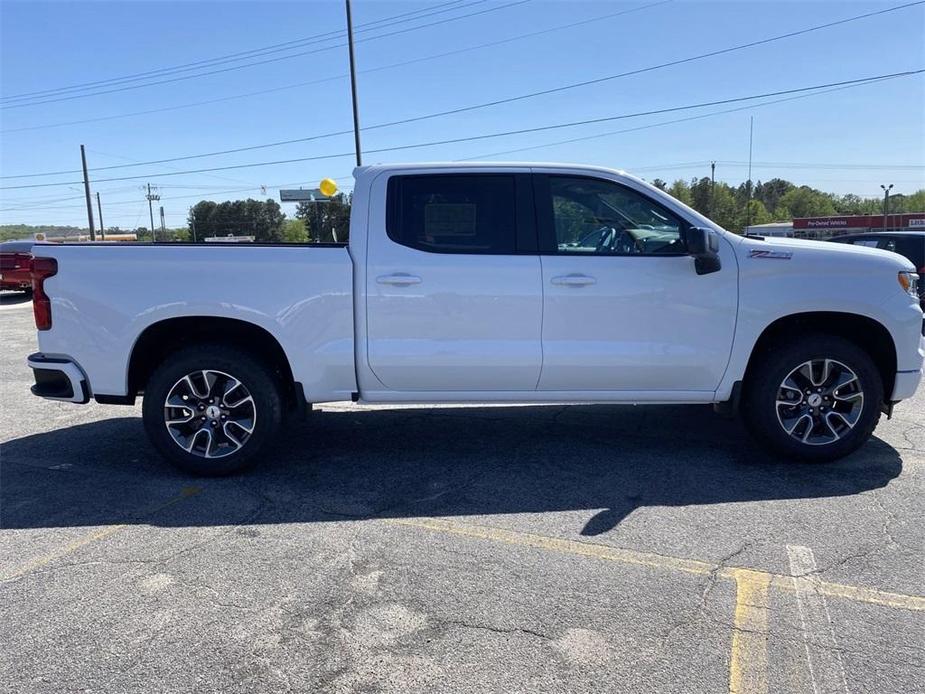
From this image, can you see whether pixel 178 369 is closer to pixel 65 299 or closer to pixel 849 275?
pixel 65 299

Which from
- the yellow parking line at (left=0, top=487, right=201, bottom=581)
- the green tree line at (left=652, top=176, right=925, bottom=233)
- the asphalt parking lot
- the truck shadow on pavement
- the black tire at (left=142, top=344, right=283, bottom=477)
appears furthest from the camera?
the green tree line at (left=652, top=176, right=925, bottom=233)

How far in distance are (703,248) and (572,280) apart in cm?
85

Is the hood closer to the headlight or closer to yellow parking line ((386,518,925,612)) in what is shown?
the headlight

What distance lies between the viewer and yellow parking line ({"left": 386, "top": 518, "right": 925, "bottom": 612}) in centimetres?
322

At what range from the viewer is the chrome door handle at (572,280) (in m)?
4.66

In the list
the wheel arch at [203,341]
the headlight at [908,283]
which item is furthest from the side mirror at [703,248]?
Answer: the wheel arch at [203,341]

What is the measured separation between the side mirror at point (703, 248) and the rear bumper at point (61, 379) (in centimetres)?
415

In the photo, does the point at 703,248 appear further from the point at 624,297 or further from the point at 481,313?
the point at 481,313

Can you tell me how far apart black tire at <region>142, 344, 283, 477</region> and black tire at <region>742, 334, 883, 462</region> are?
3377 millimetres

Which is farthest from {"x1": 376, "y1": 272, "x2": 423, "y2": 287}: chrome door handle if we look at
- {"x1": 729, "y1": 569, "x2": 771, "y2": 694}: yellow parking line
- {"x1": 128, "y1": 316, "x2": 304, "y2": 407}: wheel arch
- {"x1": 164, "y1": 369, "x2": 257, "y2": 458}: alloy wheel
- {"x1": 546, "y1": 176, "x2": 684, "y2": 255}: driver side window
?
{"x1": 729, "y1": 569, "x2": 771, "y2": 694}: yellow parking line

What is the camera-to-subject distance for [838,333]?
16.4ft

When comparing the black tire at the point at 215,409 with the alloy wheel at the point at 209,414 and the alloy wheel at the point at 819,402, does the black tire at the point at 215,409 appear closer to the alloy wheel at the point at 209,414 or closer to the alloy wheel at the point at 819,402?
the alloy wheel at the point at 209,414

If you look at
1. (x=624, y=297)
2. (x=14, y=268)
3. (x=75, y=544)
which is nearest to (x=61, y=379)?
(x=75, y=544)

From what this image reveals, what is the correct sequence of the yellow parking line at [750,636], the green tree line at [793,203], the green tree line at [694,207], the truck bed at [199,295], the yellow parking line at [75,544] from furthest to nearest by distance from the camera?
the green tree line at [793,203], the green tree line at [694,207], the truck bed at [199,295], the yellow parking line at [75,544], the yellow parking line at [750,636]
